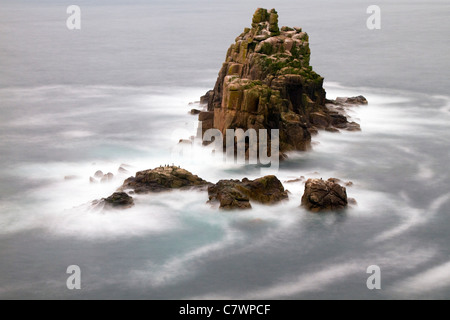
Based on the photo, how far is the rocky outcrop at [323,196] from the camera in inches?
1988

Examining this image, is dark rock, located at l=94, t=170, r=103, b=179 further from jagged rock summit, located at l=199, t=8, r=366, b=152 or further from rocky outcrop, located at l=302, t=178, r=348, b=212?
rocky outcrop, located at l=302, t=178, r=348, b=212

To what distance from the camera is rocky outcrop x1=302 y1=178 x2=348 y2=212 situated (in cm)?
5050

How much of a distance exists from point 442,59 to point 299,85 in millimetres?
58273

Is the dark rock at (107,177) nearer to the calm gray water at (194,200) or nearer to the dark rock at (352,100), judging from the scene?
the calm gray water at (194,200)

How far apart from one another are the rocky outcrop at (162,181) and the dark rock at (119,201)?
88.6 inches

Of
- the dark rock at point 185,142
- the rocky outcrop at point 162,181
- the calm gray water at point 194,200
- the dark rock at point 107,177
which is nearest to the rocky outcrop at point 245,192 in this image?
the calm gray water at point 194,200

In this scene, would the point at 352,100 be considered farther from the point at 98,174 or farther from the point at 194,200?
the point at 194,200

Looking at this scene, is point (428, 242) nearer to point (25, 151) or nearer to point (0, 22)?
point (25, 151)

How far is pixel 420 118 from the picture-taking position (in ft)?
264

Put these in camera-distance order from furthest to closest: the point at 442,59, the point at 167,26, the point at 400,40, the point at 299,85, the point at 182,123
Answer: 1. the point at 167,26
2. the point at 400,40
3. the point at 442,59
4. the point at 182,123
5. the point at 299,85

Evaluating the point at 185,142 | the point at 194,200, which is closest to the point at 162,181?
the point at 194,200

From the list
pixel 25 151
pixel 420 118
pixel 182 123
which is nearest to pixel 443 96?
pixel 420 118

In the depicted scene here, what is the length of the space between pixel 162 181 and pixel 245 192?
22.3 ft

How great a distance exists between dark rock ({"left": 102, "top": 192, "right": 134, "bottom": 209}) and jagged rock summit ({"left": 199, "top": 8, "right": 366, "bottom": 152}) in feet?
50.1
